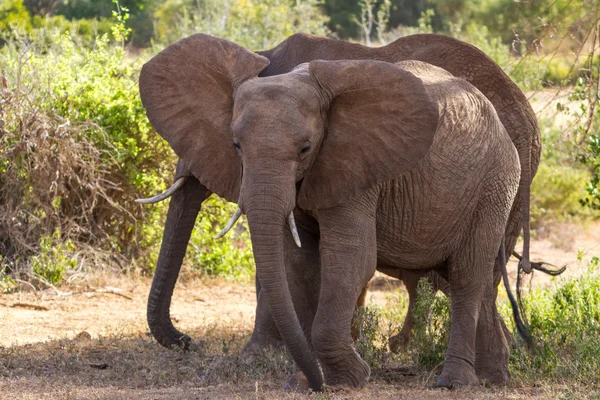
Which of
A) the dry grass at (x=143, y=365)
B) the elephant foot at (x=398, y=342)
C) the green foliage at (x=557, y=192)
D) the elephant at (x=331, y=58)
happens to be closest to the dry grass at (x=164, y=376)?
the dry grass at (x=143, y=365)

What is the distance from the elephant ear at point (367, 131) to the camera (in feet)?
18.0

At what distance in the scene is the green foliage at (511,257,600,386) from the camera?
6.11 metres

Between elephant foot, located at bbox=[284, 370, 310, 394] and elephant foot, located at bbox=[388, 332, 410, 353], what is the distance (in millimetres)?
2099

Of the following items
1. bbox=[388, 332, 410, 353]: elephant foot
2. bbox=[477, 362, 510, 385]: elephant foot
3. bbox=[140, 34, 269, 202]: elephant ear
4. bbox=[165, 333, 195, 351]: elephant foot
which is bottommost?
bbox=[388, 332, 410, 353]: elephant foot

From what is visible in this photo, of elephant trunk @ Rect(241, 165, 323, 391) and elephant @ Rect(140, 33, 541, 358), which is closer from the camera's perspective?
elephant trunk @ Rect(241, 165, 323, 391)

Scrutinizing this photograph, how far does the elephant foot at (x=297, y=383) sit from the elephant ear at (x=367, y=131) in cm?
90

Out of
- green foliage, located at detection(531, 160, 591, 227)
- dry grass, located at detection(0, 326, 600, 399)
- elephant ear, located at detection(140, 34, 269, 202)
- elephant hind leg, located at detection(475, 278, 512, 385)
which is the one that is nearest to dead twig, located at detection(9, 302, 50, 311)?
dry grass, located at detection(0, 326, 600, 399)

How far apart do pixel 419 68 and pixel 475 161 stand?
0.65m

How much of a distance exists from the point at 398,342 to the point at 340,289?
239 centimetres

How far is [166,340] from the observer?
693 cm

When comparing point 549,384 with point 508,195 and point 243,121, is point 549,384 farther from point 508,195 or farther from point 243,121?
point 243,121

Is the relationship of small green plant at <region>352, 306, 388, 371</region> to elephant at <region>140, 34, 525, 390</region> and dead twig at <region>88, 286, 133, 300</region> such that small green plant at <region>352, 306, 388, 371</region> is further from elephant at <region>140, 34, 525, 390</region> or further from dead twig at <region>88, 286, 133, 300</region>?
dead twig at <region>88, 286, 133, 300</region>

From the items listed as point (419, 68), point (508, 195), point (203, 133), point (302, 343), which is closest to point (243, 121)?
point (203, 133)

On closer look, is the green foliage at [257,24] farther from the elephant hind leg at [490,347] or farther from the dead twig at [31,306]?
the elephant hind leg at [490,347]
